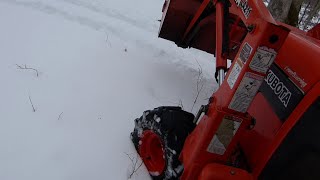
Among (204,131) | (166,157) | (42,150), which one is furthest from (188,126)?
(42,150)

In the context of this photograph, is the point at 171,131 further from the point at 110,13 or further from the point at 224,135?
the point at 110,13

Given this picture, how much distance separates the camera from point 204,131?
225 centimetres

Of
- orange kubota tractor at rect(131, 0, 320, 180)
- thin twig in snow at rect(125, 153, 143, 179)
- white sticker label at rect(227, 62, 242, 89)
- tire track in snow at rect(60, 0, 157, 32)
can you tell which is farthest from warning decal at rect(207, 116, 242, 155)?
tire track in snow at rect(60, 0, 157, 32)

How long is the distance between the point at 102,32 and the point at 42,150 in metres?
2.79

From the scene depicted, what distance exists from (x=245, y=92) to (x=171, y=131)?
748 millimetres

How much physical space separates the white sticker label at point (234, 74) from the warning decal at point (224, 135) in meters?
0.19

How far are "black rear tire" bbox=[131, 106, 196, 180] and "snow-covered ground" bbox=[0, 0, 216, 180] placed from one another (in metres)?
0.39

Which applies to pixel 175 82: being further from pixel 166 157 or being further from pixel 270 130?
pixel 270 130

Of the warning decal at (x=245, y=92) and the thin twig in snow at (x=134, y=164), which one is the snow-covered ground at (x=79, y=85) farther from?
the warning decal at (x=245, y=92)

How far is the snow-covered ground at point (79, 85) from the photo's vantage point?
2963 mm

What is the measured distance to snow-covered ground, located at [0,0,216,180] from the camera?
2.96 metres

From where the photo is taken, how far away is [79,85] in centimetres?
394

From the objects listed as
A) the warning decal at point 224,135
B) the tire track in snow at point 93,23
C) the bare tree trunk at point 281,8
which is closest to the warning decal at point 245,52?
the warning decal at point 224,135

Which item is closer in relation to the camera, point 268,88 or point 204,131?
point 204,131
